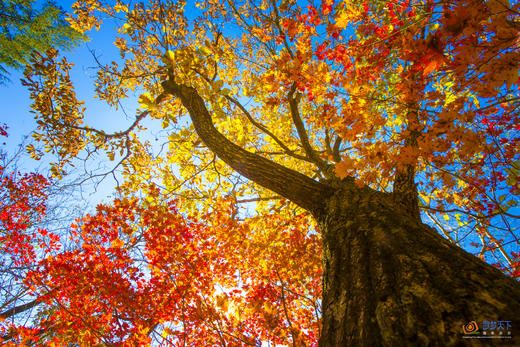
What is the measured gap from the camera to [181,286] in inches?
198

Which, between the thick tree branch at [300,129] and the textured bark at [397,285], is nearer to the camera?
the textured bark at [397,285]

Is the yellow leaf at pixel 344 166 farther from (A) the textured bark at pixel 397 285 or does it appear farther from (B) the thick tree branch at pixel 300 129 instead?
(B) the thick tree branch at pixel 300 129

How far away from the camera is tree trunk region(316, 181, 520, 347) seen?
34.2 inches

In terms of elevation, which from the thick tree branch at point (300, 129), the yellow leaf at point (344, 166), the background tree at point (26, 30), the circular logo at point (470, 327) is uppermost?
the background tree at point (26, 30)

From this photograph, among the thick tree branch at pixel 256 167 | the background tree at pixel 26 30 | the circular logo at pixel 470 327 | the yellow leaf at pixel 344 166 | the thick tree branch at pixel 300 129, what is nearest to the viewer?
the circular logo at pixel 470 327

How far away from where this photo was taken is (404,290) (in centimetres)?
111

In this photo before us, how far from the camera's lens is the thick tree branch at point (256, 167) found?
279cm

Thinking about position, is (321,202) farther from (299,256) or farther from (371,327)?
(299,256)

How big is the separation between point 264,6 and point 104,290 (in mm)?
8394

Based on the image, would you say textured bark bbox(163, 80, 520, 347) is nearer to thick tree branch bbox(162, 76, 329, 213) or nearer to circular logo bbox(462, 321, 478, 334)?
circular logo bbox(462, 321, 478, 334)

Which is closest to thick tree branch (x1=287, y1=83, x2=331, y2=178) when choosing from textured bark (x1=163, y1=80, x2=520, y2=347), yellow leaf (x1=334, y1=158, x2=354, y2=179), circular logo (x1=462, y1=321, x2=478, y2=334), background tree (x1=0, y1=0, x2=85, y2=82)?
yellow leaf (x1=334, y1=158, x2=354, y2=179)

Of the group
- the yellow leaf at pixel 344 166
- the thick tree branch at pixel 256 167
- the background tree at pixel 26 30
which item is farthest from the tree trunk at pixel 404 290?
the background tree at pixel 26 30

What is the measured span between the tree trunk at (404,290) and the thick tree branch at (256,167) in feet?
2.92

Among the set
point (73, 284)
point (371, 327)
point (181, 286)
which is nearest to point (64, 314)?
point (73, 284)
